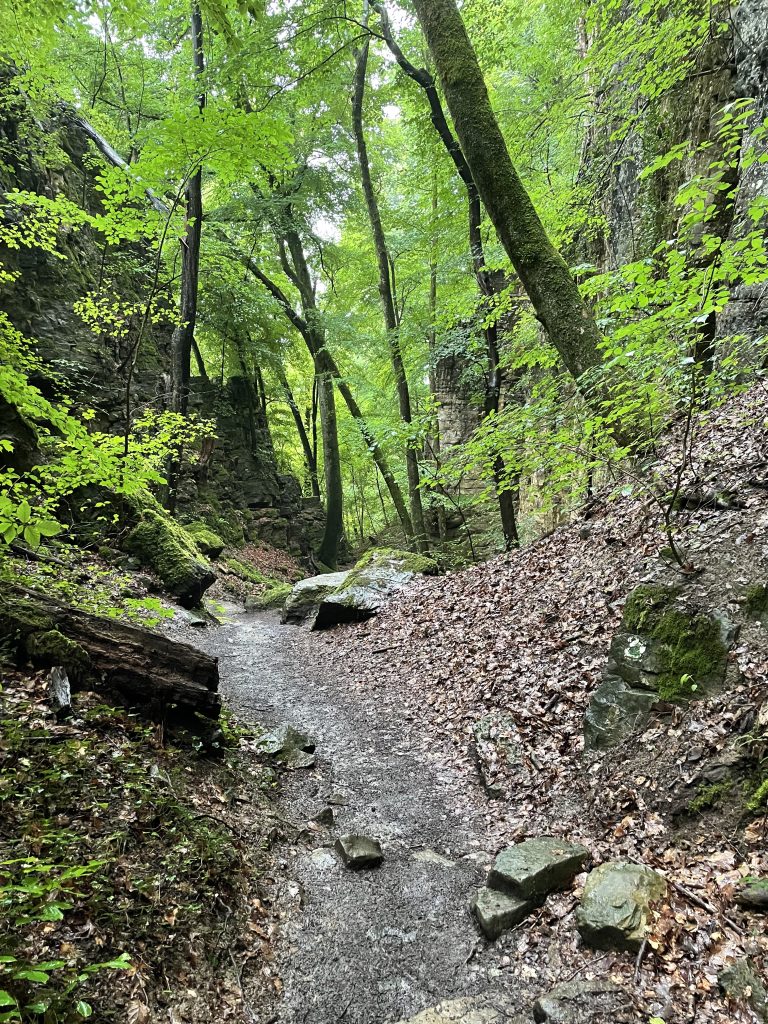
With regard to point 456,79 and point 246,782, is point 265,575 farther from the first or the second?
point 456,79

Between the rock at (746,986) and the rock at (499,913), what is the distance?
115 cm

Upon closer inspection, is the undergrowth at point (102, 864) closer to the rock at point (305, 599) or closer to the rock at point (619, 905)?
the rock at point (619, 905)

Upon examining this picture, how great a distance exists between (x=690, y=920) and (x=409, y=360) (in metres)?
15.0

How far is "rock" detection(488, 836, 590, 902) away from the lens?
3.34 metres

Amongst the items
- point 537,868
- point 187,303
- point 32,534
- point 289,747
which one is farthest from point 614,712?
point 187,303

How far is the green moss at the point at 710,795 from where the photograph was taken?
324 cm

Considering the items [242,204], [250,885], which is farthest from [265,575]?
[250,885]

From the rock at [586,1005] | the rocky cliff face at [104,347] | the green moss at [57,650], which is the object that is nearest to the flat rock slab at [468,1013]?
the rock at [586,1005]

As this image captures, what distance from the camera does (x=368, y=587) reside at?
11.3 m

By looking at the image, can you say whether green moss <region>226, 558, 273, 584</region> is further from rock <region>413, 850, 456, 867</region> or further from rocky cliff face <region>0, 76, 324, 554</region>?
rock <region>413, 850, 456, 867</region>

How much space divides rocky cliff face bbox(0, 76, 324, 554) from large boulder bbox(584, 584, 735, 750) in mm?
8052

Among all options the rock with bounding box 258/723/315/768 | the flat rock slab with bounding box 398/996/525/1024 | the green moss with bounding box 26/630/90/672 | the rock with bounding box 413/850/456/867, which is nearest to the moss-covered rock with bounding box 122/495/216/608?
the rock with bounding box 258/723/315/768

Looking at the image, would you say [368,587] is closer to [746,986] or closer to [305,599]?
[305,599]

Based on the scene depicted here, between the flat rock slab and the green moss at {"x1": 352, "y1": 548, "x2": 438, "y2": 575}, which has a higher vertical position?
A: the green moss at {"x1": 352, "y1": 548, "x2": 438, "y2": 575}
